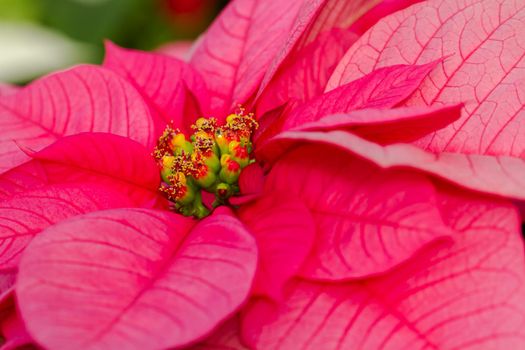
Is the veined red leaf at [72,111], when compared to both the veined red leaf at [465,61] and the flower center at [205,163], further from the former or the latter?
the veined red leaf at [465,61]

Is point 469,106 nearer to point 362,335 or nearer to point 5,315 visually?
point 362,335

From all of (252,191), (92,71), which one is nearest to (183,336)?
(252,191)

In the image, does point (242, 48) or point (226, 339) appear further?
point (242, 48)

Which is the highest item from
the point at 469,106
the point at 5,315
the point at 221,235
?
the point at 469,106

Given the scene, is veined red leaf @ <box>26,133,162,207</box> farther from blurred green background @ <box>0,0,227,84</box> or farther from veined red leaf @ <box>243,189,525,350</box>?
blurred green background @ <box>0,0,227,84</box>

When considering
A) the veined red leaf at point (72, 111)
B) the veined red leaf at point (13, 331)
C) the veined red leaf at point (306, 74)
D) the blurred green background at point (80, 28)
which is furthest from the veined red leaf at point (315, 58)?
the blurred green background at point (80, 28)

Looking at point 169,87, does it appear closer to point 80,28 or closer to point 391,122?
point 391,122

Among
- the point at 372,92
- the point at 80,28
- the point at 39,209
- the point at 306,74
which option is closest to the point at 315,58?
the point at 306,74
